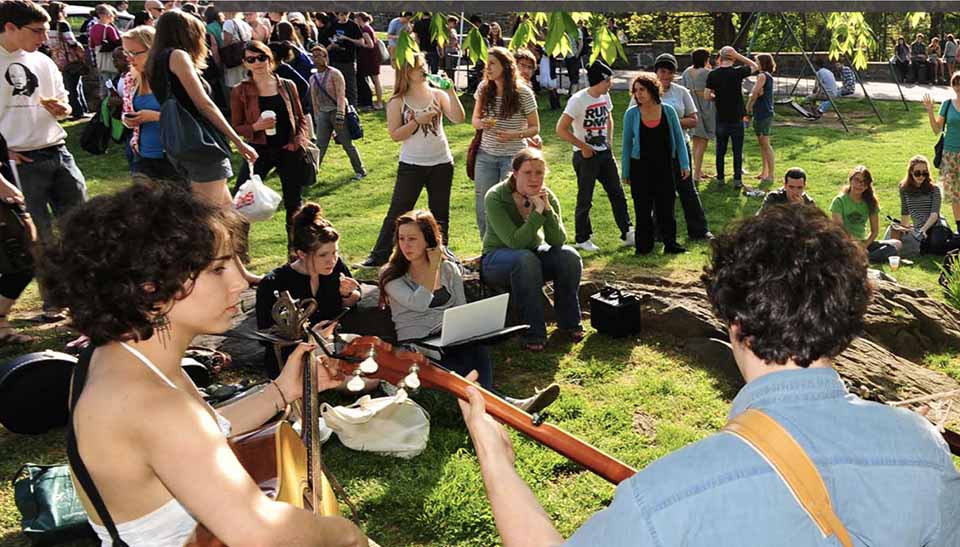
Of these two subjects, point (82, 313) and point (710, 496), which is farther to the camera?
point (82, 313)

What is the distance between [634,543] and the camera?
1596 millimetres

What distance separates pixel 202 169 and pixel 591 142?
3.92m

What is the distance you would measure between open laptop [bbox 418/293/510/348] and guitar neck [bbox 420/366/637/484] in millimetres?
2679

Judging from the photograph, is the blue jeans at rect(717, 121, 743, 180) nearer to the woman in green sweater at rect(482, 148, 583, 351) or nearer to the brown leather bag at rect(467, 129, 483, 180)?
the brown leather bag at rect(467, 129, 483, 180)

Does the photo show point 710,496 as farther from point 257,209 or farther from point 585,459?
point 257,209

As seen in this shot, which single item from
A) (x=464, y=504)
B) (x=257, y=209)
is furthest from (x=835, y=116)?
(x=464, y=504)

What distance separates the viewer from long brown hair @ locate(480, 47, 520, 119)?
833 cm

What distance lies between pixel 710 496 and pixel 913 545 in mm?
407

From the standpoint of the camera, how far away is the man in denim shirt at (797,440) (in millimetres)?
1591

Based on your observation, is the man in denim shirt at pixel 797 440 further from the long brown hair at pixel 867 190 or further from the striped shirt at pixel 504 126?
the long brown hair at pixel 867 190

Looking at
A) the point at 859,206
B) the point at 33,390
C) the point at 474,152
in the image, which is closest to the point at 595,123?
the point at 474,152

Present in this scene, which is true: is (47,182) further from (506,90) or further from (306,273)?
(506,90)

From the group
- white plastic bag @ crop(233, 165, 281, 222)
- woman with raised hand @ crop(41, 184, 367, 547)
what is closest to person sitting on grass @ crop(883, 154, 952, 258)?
white plastic bag @ crop(233, 165, 281, 222)

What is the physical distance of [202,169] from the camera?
667cm
